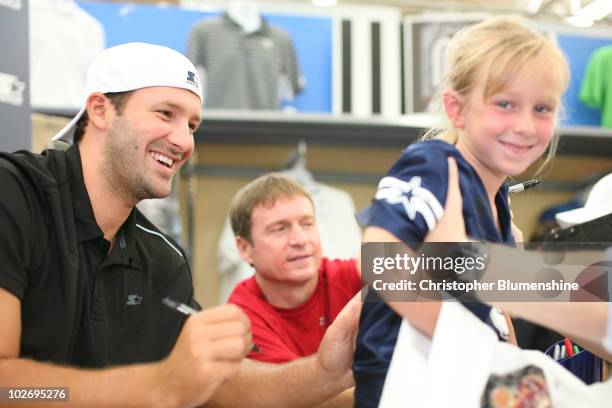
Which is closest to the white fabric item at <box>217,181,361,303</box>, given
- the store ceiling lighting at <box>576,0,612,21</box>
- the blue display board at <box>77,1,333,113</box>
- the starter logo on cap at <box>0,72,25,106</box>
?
the blue display board at <box>77,1,333,113</box>

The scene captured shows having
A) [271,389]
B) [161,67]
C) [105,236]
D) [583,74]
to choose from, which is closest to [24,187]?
[105,236]

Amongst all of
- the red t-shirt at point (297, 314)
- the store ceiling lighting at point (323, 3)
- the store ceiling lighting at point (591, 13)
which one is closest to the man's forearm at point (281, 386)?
the red t-shirt at point (297, 314)

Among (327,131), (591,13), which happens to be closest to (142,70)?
(327,131)

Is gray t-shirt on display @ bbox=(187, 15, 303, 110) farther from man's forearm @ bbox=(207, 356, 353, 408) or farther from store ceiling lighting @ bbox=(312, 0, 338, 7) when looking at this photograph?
man's forearm @ bbox=(207, 356, 353, 408)

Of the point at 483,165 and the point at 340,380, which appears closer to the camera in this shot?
the point at 483,165

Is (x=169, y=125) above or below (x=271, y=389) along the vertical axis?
above

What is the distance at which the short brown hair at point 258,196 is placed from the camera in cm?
157

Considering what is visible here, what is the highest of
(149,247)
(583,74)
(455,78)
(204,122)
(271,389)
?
(583,74)

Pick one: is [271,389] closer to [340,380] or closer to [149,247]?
[340,380]

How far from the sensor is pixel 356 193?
9.73 feet

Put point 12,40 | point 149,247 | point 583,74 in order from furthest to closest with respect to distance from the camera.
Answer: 1. point 583,74
2. point 12,40
3. point 149,247

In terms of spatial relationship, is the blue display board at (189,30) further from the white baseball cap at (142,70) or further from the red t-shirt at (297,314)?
the white baseball cap at (142,70)

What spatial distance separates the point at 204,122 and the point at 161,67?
54.5 inches

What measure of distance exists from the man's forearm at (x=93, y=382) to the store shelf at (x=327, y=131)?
5.69 ft
